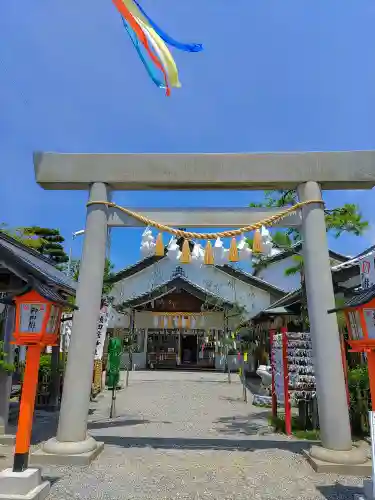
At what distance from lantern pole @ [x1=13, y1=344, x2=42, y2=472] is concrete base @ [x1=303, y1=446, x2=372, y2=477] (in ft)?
13.7

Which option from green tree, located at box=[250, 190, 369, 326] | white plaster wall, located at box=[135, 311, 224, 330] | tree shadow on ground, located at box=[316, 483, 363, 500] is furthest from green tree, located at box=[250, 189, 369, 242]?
white plaster wall, located at box=[135, 311, 224, 330]

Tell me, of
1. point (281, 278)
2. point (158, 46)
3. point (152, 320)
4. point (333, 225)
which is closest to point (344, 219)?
point (333, 225)

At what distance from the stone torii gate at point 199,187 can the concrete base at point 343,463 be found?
3.09 feet

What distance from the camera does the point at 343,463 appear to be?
18.1 ft

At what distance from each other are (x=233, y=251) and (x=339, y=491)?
12.9 ft

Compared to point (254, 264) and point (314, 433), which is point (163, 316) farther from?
point (314, 433)

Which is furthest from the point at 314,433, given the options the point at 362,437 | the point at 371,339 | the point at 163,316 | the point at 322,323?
the point at 163,316

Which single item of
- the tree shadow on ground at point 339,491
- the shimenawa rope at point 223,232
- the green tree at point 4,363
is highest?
the shimenawa rope at point 223,232

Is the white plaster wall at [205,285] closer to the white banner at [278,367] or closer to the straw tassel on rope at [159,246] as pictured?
the white banner at [278,367]

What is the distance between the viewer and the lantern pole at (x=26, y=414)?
15.1 feet

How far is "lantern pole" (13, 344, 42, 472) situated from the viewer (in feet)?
15.1

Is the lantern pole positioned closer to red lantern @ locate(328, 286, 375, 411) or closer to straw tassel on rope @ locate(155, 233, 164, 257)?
straw tassel on rope @ locate(155, 233, 164, 257)

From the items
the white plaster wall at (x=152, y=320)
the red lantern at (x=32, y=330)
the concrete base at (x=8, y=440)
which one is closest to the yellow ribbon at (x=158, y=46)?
the red lantern at (x=32, y=330)

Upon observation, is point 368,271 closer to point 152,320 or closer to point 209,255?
point 209,255
